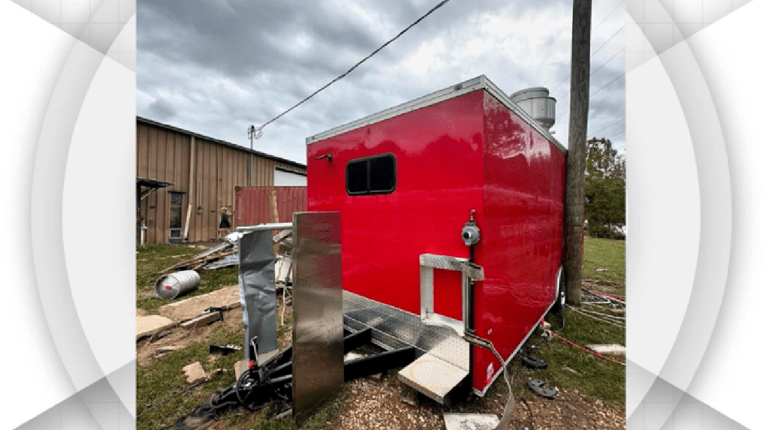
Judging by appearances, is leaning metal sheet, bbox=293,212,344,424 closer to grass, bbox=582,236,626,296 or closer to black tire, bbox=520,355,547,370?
black tire, bbox=520,355,547,370

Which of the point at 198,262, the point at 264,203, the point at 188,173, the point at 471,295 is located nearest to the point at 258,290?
the point at 471,295

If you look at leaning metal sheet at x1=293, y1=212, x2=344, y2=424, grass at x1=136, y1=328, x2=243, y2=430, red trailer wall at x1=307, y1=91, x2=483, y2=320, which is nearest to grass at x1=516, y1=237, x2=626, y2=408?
red trailer wall at x1=307, y1=91, x2=483, y2=320

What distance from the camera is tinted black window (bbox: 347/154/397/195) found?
276 cm

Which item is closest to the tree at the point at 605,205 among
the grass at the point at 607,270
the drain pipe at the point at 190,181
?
the grass at the point at 607,270

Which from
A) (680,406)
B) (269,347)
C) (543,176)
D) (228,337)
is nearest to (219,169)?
(228,337)

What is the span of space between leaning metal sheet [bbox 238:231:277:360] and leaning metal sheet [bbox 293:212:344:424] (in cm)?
69

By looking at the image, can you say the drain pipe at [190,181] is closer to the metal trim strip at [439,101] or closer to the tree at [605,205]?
the metal trim strip at [439,101]

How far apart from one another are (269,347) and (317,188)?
6.46 feet

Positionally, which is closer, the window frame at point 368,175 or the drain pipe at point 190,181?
the window frame at point 368,175

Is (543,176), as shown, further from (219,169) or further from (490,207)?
(219,169)

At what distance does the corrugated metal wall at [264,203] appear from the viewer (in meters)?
11.5

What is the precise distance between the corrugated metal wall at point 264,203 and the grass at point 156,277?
112 inches

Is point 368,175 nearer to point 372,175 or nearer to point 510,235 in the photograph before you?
point 372,175

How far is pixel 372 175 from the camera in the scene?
9.67 feet
